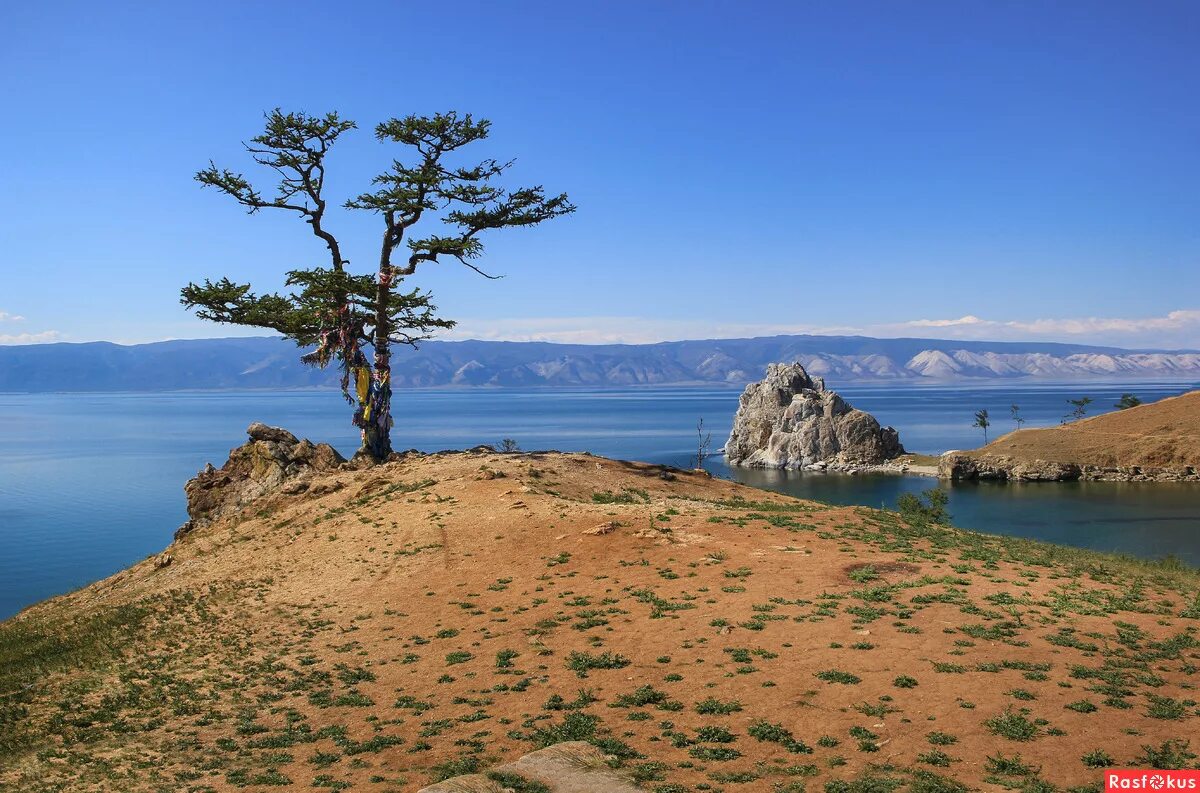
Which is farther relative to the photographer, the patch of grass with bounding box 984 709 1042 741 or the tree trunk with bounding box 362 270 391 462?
the tree trunk with bounding box 362 270 391 462

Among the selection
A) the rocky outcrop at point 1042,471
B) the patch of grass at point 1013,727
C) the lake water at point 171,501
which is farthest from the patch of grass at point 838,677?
the rocky outcrop at point 1042,471

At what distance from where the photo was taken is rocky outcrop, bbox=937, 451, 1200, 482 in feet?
335

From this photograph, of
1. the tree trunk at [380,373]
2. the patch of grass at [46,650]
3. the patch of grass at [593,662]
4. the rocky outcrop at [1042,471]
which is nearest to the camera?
the patch of grass at [46,650]

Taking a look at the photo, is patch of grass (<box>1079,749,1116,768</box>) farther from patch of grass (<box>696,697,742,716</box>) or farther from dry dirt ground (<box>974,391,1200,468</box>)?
dry dirt ground (<box>974,391,1200,468</box>)

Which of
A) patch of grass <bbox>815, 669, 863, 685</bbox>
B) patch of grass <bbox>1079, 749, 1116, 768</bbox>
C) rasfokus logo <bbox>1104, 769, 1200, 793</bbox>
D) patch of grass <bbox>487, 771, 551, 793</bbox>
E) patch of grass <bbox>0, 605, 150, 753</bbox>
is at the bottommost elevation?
patch of grass <bbox>0, 605, 150, 753</bbox>

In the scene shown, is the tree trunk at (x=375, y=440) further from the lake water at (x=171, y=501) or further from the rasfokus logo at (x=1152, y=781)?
the rasfokus logo at (x=1152, y=781)

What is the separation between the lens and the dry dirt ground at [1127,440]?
10550 cm

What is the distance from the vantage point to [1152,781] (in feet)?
36.4

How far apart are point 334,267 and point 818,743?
101 feet

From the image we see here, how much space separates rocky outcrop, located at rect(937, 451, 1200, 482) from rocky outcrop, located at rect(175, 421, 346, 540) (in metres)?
94.4

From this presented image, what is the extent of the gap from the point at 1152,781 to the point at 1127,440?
11724 centimetres

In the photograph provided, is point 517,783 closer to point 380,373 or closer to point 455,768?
point 455,768

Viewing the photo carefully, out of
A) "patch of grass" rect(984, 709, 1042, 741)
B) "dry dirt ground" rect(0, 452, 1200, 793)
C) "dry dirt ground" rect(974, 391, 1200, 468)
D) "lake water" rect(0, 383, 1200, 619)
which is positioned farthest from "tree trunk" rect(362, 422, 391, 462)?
"dry dirt ground" rect(974, 391, 1200, 468)

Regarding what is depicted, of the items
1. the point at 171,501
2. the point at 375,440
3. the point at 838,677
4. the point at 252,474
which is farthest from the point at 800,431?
the point at 838,677
